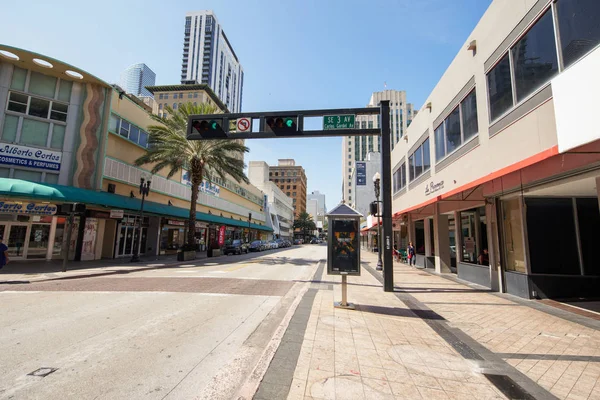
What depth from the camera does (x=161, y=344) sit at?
5.12 m

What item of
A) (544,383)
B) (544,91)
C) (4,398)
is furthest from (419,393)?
(544,91)

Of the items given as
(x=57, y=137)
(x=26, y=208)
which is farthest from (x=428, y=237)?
(x=57, y=137)

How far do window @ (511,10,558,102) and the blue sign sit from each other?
51.7 m

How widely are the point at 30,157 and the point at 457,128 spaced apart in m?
23.9

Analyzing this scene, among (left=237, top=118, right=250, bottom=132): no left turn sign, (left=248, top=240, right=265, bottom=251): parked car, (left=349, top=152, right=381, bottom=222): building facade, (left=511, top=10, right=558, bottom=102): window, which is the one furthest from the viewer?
(left=349, top=152, right=381, bottom=222): building facade

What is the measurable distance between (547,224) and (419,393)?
358 inches

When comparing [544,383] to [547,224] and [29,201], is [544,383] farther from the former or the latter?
[29,201]

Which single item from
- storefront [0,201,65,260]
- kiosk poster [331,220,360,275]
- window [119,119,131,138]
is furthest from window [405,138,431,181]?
storefront [0,201,65,260]

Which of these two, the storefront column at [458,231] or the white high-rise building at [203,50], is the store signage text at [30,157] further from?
the white high-rise building at [203,50]

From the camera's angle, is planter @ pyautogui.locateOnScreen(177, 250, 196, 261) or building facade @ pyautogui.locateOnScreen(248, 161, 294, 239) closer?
planter @ pyautogui.locateOnScreen(177, 250, 196, 261)

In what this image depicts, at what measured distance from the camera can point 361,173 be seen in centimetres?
6191

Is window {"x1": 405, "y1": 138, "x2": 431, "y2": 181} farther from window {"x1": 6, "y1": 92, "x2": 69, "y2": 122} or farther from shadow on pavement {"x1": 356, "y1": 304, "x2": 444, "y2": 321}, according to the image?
window {"x1": 6, "y1": 92, "x2": 69, "y2": 122}

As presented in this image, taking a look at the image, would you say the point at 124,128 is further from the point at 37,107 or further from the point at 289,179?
the point at 289,179

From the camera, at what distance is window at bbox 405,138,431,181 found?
18938 mm
